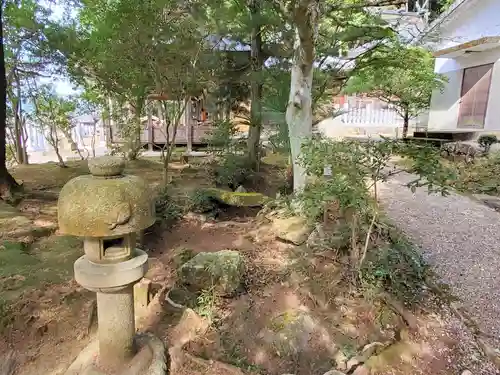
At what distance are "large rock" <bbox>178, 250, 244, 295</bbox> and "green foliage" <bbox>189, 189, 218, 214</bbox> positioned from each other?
6.25 ft

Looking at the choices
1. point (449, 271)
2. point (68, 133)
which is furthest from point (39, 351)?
point (68, 133)

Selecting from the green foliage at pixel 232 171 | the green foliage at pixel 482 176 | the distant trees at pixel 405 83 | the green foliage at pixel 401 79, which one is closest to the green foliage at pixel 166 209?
the green foliage at pixel 232 171

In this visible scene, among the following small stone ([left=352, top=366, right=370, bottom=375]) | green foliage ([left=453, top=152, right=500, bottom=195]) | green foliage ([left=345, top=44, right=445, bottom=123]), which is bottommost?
small stone ([left=352, top=366, right=370, bottom=375])

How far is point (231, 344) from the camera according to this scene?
95.3 inches

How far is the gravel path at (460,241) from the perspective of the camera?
2.94 meters

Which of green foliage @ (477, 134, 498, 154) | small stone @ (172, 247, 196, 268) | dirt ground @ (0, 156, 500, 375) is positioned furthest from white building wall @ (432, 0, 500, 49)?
small stone @ (172, 247, 196, 268)

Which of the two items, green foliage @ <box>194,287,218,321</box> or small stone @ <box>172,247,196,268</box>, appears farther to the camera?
small stone @ <box>172,247,196,268</box>

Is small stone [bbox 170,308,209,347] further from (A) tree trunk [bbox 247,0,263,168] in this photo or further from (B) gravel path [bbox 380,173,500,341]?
(A) tree trunk [bbox 247,0,263,168]

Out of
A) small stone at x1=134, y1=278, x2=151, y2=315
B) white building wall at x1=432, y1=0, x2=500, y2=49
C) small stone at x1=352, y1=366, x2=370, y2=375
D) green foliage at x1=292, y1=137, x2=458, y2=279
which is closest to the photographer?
small stone at x1=352, y1=366, x2=370, y2=375

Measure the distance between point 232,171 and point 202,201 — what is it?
154 centimetres

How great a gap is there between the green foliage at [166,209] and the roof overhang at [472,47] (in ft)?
27.3

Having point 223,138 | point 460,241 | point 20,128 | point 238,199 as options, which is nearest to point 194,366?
point 238,199

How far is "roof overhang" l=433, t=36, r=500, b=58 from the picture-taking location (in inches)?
329

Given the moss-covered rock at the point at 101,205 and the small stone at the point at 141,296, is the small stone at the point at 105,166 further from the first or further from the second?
the small stone at the point at 141,296
